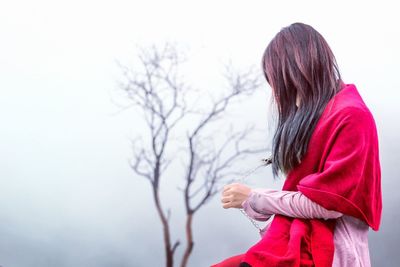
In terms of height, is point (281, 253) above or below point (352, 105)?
below

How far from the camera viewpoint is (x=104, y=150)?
1.93 metres

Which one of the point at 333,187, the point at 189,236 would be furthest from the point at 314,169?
the point at 189,236

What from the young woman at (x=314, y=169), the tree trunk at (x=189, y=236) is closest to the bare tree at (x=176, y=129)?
the tree trunk at (x=189, y=236)

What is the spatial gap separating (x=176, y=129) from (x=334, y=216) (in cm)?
108

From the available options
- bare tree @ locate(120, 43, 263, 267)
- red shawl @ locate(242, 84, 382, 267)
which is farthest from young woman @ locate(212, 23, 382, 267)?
bare tree @ locate(120, 43, 263, 267)

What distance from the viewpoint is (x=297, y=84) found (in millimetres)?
975

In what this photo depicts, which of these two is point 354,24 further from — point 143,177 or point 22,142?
point 22,142

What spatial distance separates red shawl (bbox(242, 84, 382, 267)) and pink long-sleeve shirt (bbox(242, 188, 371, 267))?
15 mm

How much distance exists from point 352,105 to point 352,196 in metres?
0.14

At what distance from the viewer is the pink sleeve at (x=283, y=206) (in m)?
0.91

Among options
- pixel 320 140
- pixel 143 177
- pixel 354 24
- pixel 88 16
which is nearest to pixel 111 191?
pixel 143 177

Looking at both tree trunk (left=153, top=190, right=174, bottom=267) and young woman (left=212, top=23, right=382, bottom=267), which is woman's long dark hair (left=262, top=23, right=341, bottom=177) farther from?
tree trunk (left=153, top=190, right=174, bottom=267)

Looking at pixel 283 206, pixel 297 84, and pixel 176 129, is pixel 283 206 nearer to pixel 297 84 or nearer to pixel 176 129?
pixel 297 84

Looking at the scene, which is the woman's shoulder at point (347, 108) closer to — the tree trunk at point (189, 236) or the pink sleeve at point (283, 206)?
the pink sleeve at point (283, 206)
